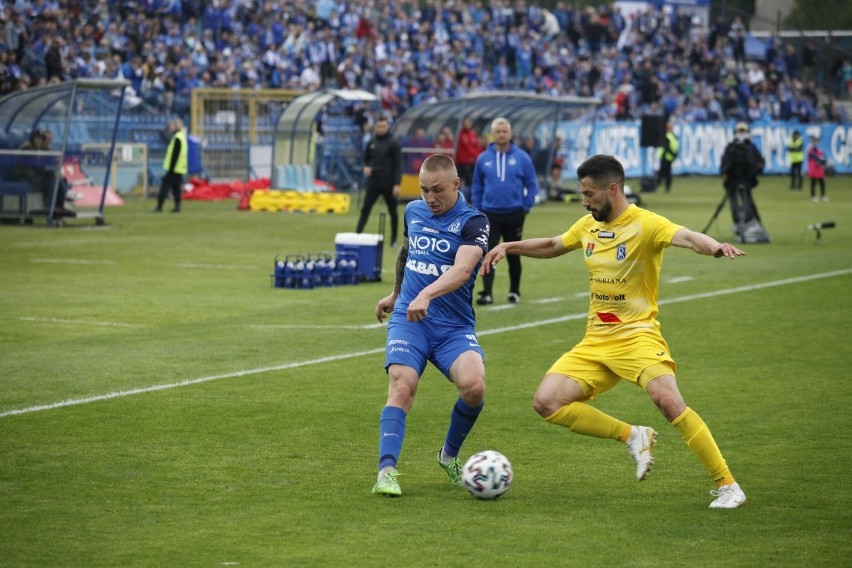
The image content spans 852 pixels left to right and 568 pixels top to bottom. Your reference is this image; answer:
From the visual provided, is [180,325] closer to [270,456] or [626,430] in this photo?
[270,456]

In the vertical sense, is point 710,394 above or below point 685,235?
below

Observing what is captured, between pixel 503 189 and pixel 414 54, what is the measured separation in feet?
108

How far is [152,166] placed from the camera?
38.1 meters

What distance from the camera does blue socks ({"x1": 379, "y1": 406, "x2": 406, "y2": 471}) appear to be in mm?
7844

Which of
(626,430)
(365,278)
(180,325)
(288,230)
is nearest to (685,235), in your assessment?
(626,430)

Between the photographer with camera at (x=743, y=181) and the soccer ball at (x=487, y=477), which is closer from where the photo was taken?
the soccer ball at (x=487, y=477)

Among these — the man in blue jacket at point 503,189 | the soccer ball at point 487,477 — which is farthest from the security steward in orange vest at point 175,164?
the soccer ball at point 487,477

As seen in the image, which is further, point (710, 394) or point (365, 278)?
point (365, 278)

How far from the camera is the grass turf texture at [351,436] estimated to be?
6926mm

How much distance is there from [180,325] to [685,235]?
850cm

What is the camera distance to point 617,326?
8039 mm

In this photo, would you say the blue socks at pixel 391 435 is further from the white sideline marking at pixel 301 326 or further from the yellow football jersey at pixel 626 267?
the white sideline marking at pixel 301 326

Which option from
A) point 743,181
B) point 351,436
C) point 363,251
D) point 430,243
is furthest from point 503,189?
point 743,181

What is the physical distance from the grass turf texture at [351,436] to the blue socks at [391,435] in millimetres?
250
